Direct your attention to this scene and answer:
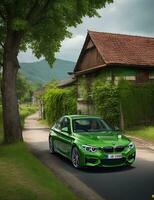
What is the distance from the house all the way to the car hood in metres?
17.9

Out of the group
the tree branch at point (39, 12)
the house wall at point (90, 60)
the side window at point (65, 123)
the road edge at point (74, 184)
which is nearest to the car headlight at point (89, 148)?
the road edge at point (74, 184)

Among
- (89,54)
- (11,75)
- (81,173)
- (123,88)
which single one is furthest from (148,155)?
(89,54)

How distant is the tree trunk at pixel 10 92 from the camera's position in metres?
19.3

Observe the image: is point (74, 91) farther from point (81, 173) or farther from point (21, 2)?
point (81, 173)

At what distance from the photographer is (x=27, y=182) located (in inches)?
396

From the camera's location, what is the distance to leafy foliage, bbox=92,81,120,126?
28453 mm

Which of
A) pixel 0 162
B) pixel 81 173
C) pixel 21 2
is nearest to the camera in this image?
pixel 81 173

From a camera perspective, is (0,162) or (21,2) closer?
(0,162)

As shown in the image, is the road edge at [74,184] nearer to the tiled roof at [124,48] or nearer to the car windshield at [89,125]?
the car windshield at [89,125]

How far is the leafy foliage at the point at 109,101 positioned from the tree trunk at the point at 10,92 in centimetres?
1048

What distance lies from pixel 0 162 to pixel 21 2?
844cm

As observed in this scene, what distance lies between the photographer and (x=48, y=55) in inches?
971

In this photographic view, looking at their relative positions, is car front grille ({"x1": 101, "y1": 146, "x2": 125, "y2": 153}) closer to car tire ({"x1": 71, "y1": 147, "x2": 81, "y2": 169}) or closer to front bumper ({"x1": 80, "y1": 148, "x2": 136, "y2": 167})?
front bumper ({"x1": 80, "y1": 148, "x2": 136, "y2": 167})

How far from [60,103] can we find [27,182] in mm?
30198
